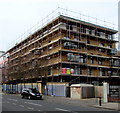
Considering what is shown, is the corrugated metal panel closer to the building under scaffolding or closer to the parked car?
the building under scaffolding

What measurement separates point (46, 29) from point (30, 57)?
783 centimetres

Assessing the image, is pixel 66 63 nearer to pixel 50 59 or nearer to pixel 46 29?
pixel 50 59

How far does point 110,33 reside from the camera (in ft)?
164

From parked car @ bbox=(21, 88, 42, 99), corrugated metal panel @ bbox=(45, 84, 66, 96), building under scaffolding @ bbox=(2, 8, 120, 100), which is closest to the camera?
parked car @ bbox=(21, 88, 42, 99)

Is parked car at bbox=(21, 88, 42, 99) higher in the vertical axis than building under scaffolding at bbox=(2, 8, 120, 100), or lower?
lower

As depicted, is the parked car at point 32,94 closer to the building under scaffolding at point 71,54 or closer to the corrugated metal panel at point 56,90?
the corrugated metal panel at point 56,90

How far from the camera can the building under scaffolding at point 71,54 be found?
39031 mm

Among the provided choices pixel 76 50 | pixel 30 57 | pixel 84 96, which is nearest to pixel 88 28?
pixel 76 50

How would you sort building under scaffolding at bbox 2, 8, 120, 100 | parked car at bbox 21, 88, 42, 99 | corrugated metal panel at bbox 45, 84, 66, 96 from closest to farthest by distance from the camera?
parked car at bbox 21, 88, 42, 99
corrugated metal panel at bbox 45, 84, 66, 96
building under scaffolding at bbox 2, 8, 120, 100

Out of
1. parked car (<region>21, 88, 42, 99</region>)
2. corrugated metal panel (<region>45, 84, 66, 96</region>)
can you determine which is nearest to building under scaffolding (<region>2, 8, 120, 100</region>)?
corrugated metal panel (<region>45, 84, 66, 96</region>)

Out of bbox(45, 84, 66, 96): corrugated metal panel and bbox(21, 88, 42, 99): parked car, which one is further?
bbox(45, 84, 66, 96): corrugated metal panel

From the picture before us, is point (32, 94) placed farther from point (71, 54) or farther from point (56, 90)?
point (71, 54)

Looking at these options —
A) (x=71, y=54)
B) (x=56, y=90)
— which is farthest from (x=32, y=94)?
(x=71, y=54)

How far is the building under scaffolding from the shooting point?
39.0 m
